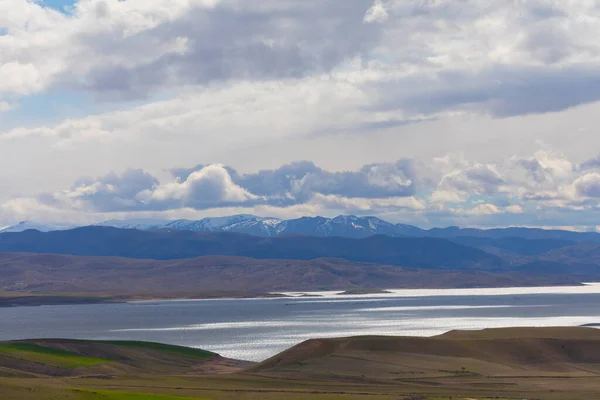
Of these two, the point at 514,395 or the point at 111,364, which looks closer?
the point at 514,395

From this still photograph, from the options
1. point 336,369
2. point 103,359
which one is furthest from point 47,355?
point 336,369

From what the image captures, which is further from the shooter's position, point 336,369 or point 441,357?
point 441,357

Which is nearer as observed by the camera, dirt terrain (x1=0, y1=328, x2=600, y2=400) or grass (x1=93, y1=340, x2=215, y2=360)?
dirt terrain (x1=0, y1=328, x2=600, y2=400)

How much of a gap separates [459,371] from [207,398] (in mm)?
34825

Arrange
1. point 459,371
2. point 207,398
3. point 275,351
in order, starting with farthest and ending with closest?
point 275,351
point 459,371
point 207,398

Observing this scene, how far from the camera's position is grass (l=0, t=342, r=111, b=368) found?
4318 inches

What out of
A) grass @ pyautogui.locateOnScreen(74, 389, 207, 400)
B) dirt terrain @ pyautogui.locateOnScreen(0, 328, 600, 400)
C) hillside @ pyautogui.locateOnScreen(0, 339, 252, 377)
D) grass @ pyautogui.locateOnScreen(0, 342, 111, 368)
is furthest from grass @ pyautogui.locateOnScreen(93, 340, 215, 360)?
grass @ pyautogui.locateOnScreen(74, 389, 207, 400)

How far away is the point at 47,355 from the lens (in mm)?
115438

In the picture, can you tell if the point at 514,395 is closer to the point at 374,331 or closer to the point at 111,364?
the point at 111,364

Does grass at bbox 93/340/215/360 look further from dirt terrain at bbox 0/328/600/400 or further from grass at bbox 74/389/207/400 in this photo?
grass at bbox 74/389/207/400

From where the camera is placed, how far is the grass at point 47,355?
10969 cm

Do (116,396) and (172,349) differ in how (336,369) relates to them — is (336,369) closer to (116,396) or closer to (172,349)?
(116,396)

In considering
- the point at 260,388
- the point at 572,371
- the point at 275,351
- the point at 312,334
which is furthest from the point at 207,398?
the point at 312,334

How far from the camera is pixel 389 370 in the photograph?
9756cm
